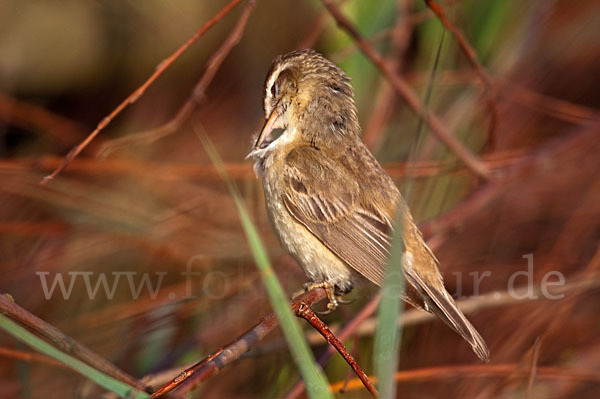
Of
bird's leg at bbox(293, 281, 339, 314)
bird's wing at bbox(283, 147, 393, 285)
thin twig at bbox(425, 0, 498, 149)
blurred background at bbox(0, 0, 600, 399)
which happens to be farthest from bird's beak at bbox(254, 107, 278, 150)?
thin twig at bbox(425, 0, 498, 149)

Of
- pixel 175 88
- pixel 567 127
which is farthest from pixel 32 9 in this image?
pixel 567 127

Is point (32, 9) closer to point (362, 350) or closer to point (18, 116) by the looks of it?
point (18, 116)

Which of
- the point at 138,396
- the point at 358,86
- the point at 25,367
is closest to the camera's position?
the point at 138,396

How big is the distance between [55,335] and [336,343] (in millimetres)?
726

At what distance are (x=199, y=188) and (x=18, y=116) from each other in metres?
1.50

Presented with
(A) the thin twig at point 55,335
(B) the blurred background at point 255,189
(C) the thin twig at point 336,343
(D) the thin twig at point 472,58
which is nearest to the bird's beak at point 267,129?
(B) the blurred background at point 255,189

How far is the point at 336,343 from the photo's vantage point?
6.06ft

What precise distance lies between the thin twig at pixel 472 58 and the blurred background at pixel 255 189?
18 millimetres

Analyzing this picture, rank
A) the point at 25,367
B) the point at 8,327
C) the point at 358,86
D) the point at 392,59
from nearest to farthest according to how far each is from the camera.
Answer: the point at 8,327 → the point at 25,367 → the point at 358,86 → the point at 392,59

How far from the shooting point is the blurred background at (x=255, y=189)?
11.7 ft

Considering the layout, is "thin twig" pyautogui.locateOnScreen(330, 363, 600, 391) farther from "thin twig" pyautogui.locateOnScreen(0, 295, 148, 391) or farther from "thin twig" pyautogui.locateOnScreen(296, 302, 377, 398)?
"thin twig" pyautogui.locateOnScreen(0, 295, 148, 391)

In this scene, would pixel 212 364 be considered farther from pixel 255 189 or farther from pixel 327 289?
pixel 255 189

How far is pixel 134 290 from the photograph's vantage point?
4125mm

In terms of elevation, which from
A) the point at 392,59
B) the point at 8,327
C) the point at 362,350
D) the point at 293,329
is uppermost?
the point at 392,59
